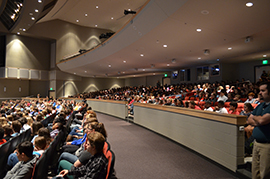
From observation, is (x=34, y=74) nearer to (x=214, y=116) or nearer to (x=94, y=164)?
(x=214, y=116)

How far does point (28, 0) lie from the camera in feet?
40.8

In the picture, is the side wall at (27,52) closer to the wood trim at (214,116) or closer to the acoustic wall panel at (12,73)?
the acoustic wall panel at (12,73)

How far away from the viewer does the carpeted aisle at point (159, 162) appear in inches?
130

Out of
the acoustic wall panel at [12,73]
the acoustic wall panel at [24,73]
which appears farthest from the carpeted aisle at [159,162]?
the acoustic wall panel at [24,73]

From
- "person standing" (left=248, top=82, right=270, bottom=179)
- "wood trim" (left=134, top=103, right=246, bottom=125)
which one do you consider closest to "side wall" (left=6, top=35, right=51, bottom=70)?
"wood trim" (left=134, top=103, right=246, bottom=125)

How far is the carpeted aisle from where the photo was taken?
3.31m

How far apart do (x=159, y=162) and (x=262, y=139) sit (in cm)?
211

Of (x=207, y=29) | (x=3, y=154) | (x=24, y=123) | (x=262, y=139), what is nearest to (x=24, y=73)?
(x=24, y=123)

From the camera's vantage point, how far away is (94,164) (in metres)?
2.24

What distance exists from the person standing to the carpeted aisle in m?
0.97

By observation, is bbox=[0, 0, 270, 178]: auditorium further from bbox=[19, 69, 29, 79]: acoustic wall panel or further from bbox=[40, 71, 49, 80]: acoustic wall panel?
bbox=[40, 71, 49, 80]: acoustic wall panel

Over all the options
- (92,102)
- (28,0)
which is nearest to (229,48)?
(92,102)

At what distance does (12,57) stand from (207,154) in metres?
21.6

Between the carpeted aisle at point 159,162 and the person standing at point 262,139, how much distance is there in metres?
0.97
